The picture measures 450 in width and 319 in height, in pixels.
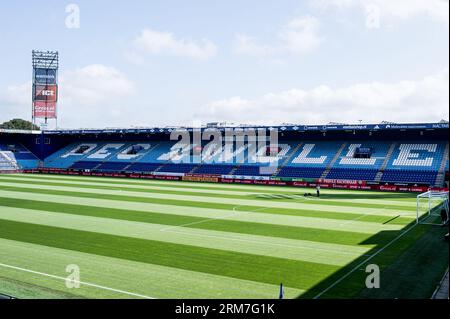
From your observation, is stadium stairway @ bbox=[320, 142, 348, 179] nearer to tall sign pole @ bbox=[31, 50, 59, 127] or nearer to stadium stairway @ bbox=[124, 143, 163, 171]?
stadium stairway @ bbox=[124, 143, 163, 171]

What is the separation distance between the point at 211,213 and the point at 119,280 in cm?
1360

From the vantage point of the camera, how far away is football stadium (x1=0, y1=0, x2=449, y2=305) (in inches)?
526

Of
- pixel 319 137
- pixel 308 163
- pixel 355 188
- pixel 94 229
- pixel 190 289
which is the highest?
pixel 319 137

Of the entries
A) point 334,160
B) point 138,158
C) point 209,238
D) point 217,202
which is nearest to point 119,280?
point 209,238

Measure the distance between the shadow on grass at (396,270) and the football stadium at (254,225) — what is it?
0.06 metres

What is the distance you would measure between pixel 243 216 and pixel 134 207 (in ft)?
25.4

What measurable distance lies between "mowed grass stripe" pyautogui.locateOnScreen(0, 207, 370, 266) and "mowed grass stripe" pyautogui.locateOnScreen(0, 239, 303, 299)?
12.0 ft

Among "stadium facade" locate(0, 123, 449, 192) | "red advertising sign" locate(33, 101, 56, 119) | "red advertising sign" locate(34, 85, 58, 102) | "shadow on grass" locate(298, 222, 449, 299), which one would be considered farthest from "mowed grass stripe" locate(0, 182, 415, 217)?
"red advertising sign" locate(34, 85, 58, 102)

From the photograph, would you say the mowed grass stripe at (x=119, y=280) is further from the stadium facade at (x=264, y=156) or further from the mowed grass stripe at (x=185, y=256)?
the stadium facade at (x=264, y=156)

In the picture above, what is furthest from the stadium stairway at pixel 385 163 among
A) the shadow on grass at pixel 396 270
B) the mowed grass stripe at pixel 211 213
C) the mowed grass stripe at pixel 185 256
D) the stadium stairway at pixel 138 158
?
the mowed grass stripe at pixel 185 256

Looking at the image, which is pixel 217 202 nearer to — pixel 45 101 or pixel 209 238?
pixel 209 238
